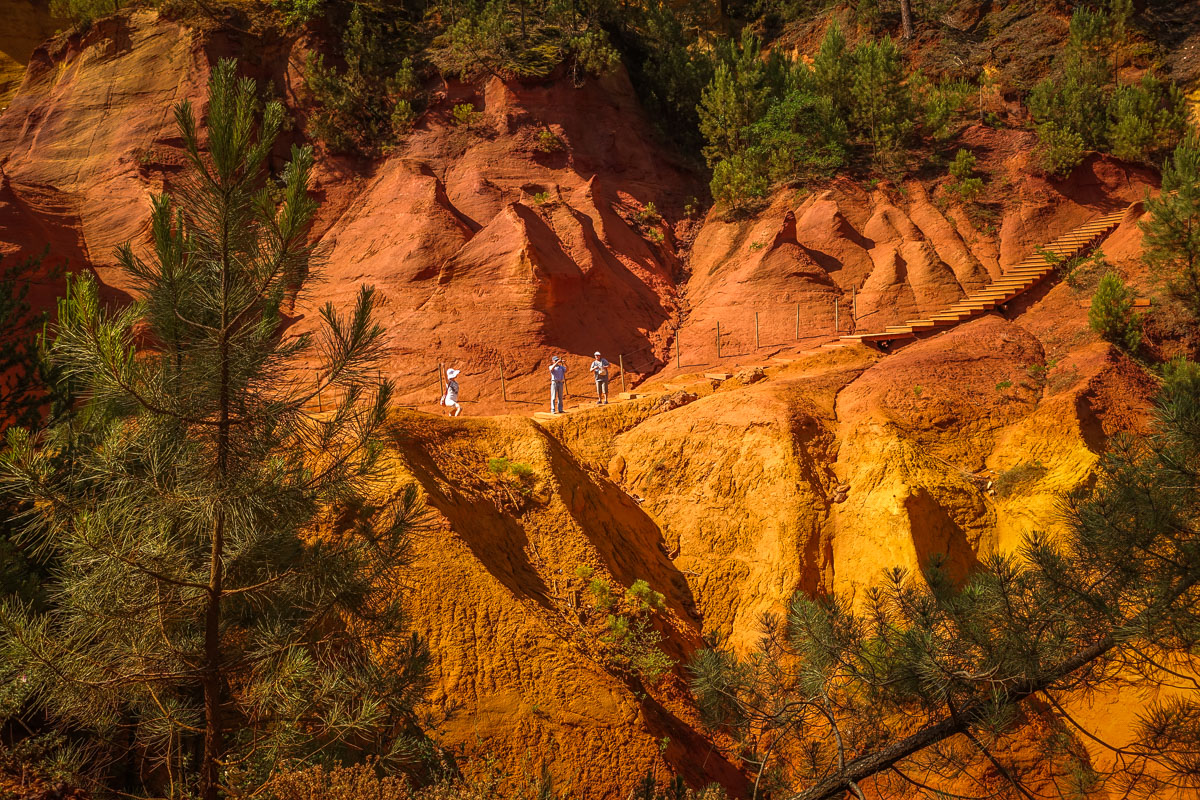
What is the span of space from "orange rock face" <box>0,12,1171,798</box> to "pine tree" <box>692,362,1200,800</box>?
4.13 m

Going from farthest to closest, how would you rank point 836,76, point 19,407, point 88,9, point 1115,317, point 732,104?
point 88,9 → point 836,76 → point 732,104 → point 1115,317 → point 19,407

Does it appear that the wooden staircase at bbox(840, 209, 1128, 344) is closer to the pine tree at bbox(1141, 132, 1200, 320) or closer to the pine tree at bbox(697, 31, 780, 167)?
the pine tree at bbox(1141, 132, 1200, 320)

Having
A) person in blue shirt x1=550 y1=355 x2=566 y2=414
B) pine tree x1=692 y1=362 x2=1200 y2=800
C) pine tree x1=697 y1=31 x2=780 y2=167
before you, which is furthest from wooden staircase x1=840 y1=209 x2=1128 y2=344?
pine tree x1=692 y1=362 x2=1200 y2=800

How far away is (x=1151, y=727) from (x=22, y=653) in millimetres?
9438

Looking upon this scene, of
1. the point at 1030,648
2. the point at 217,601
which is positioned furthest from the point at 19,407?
the point at 1030,648

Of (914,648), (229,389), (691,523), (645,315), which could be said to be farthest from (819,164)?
(229,389)

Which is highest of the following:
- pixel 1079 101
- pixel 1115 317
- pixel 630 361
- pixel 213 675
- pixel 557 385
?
pixel 213 675

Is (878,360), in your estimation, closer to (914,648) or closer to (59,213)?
(914,648)

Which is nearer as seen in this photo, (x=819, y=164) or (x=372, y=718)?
(x=372, y=718)

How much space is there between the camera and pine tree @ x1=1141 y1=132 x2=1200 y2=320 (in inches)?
812

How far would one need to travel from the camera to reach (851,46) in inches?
1534

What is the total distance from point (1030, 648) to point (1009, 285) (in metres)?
20.2

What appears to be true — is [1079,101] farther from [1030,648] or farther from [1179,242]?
[1030,648]

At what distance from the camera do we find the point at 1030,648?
7.63m
